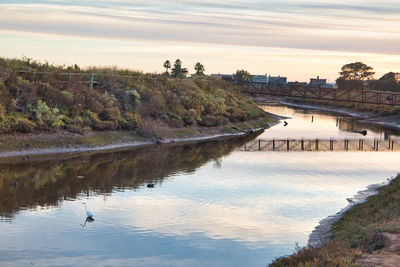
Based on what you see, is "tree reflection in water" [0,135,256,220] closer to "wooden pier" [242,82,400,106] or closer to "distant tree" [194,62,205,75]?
"wooden pier" [242,82,400,106]

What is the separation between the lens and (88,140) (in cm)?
4619

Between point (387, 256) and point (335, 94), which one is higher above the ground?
point (335, 94)

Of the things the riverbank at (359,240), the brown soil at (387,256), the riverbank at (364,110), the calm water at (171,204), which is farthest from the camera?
the riverbank at (364,110)

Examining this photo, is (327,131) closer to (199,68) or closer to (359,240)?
(199,68)

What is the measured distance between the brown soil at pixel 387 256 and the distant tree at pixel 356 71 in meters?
181

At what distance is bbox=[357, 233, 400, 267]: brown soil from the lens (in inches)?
575

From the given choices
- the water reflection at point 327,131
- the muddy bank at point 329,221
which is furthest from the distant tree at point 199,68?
the muddy bank at point 329,221

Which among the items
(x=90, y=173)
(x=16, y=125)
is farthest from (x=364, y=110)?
(x=90, y=173)

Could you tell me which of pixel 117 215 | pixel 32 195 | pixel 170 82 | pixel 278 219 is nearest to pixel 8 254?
pixel 117 215

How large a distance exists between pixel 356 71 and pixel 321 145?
146844 mm

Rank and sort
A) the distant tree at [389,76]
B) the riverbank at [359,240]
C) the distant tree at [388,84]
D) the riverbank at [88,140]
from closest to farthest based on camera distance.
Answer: the riverbank at [359,240] → the riverbank at [88,140] → the distant tree at [388,84] → the distant tree at [389,76]

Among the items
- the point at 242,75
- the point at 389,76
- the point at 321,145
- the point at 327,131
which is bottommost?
the point at 321,145

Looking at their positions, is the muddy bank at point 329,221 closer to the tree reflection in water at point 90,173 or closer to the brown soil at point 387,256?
the brown soil at point 387,256

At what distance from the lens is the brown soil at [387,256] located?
47.9ft
